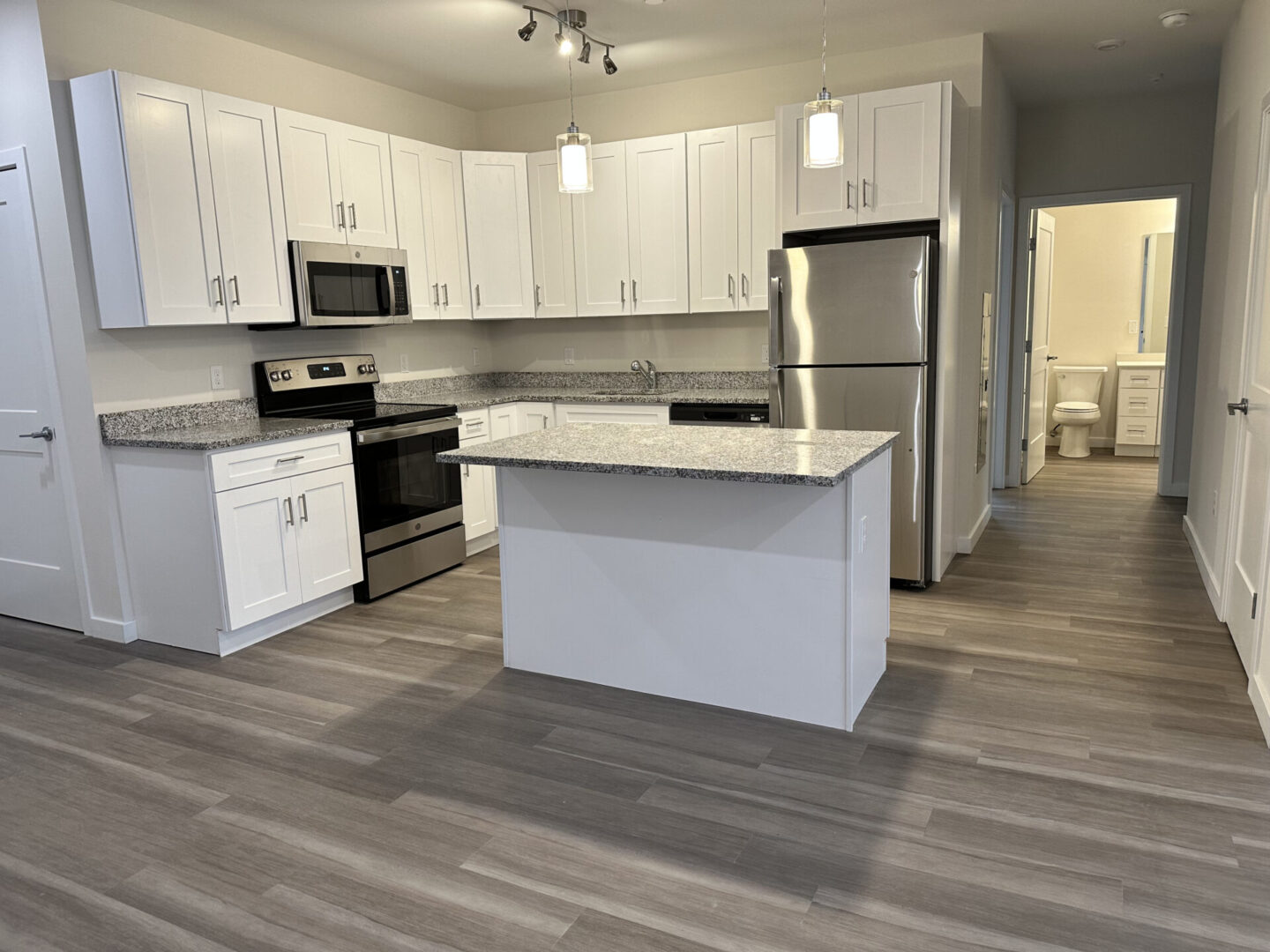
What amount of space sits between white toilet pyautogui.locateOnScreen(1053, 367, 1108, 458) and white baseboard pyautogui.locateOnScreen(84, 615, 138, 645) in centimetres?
734

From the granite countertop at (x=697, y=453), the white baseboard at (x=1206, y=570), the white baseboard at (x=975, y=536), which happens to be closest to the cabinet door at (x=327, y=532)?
the granite countertop at (x=697, y=453)

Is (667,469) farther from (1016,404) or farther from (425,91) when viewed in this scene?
(1016,404)

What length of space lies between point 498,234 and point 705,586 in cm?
322

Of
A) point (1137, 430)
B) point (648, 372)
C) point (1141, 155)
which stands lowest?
point (1137, 430)

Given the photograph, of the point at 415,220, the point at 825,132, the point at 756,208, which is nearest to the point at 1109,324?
the point at 756,208

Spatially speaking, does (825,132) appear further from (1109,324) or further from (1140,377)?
(1109,324)

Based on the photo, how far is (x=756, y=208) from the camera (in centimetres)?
475

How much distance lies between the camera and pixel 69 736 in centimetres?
292

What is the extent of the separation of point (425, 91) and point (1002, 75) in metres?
3.43

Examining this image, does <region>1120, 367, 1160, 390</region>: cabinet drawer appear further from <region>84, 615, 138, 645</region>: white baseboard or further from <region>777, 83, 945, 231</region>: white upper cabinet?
<region>84, 615, 138, 645</region>: white baseboard

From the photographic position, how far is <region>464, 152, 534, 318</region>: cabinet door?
5.23 m

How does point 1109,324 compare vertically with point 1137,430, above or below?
above

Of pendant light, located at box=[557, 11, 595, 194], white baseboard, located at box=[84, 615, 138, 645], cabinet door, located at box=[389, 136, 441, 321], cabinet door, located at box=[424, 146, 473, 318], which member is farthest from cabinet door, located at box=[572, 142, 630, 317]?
white baseboard, located at box=[84, 615, 138, 645]

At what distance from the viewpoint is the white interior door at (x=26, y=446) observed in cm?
359
